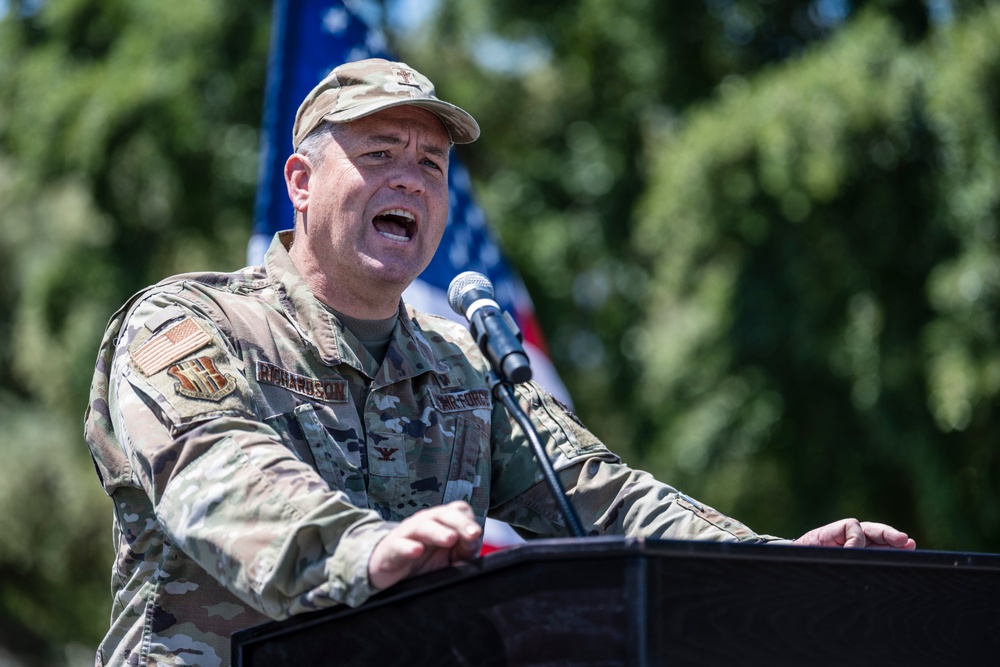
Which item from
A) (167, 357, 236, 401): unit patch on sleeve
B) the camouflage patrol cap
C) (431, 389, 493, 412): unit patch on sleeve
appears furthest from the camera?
(431, 389, 493, 412): unit patch on sleeve

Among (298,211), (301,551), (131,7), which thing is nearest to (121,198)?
(131,7)

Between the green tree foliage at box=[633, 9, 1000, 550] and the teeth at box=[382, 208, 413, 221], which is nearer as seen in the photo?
the teeth at box=[382, 208, 413, 221]

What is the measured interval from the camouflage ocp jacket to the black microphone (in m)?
0.25

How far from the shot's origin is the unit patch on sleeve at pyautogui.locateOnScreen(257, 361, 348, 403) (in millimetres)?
2508

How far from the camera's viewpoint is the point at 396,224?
→ 2.79 meters

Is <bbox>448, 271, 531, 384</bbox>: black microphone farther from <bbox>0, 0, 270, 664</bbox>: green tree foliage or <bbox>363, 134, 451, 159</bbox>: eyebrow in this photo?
<bbox>0, 0, 270, 664</bbox>: green tree foliage

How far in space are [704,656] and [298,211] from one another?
148 cm

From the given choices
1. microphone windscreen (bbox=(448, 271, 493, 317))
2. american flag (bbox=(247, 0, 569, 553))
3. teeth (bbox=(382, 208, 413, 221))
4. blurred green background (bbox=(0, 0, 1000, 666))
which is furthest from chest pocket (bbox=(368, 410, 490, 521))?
blurred green background (bbox=(0, 0, 1000, 666))

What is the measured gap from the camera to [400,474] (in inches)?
104

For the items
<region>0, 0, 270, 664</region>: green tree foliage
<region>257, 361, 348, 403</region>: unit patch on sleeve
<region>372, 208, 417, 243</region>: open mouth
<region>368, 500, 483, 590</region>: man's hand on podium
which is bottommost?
<region>368, 500, 483, 590</region>: man's hand on podium

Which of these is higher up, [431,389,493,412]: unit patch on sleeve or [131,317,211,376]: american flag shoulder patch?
[431,389,493,412]: unit patch on sleeve

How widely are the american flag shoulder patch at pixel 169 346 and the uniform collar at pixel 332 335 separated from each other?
330mm

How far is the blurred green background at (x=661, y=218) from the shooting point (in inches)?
295

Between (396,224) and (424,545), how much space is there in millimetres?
1025
